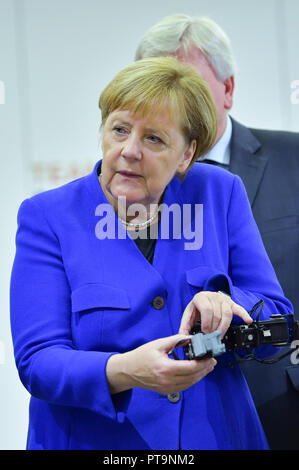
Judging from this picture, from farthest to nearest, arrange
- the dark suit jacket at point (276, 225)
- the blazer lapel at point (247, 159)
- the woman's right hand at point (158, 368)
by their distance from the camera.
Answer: the blazer lapel at point (247, 159), the dark suit jacket at point (276, 225), the woman's right hand at point (158, 368)

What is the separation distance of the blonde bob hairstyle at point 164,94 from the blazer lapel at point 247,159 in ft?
2.06

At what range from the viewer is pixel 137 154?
122cm

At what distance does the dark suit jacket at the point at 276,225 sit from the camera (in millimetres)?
1780

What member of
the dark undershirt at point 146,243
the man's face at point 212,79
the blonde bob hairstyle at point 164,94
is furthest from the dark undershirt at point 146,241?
the man's face at point 212,79

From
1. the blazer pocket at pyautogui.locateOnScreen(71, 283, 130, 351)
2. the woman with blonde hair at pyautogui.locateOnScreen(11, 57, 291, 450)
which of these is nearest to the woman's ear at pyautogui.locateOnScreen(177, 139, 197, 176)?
the woman with blonde hair at pyautogui.locateOnScreen(11, 57, 291, 450)

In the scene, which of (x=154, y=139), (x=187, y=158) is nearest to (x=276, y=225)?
(x=187, y=158)

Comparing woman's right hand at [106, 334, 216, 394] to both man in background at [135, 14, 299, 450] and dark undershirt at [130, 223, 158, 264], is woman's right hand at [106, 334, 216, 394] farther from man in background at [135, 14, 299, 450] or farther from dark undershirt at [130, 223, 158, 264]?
man in background at [135, 14, 299, 450]

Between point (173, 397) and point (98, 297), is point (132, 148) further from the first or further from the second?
point (173, 397)

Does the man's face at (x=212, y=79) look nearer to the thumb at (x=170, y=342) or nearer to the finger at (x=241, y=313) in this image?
the finger at (x=241, y=313)

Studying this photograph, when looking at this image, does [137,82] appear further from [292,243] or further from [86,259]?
[292,243]

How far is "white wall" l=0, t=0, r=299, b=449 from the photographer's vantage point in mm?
2359

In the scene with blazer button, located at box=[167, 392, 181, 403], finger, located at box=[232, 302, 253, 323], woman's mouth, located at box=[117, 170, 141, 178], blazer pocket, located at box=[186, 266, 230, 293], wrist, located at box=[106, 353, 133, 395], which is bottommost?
blazer button, located at box=[167, 392, 181, 403]

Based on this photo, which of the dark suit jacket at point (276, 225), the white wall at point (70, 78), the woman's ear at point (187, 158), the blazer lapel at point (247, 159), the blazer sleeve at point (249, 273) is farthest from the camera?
the white wall at point (70, 78)

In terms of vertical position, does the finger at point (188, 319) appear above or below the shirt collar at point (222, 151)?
below
